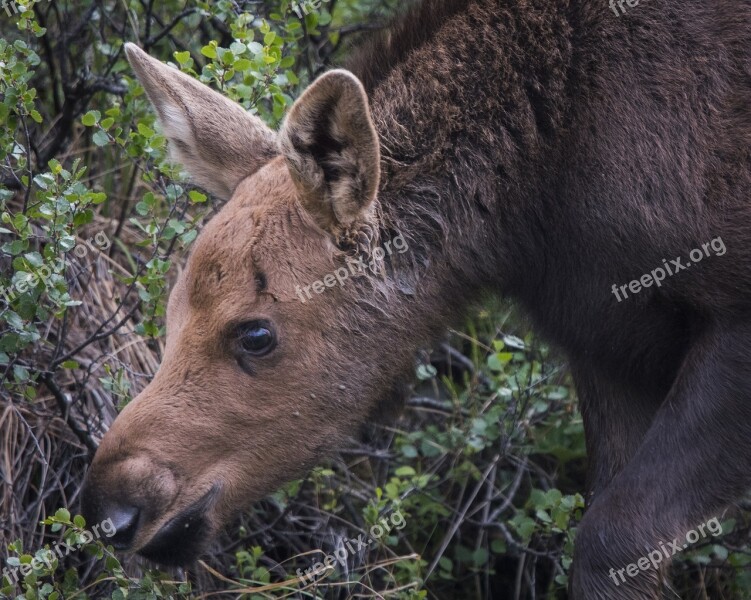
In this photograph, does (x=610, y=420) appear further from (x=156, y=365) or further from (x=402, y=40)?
(x=156, y=365)

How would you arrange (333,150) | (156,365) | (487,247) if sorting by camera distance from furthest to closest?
1. (156,365)
2. (487,247)
3. (333,150)

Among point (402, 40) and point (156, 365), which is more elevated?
point (402, 40)

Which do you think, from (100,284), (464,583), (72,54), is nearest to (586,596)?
(464,583)

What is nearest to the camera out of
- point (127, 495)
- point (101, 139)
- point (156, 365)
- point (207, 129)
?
point (127, 495)

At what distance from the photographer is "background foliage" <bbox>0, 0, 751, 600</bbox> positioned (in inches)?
181

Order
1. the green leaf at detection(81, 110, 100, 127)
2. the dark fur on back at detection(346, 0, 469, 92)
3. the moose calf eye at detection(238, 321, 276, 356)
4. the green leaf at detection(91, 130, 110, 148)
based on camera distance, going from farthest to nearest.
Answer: the green leaf at detection(91, 130, 110, 148)
the green leaf at detection(81, 110, 100, 127)
the dark fur on back at detection(346, 0, 469, 92)
the moose calf eye at detection(238, 321, 276, 356)

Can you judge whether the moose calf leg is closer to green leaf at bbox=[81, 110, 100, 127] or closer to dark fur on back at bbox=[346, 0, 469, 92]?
dark fur on back at bbox=[346, 0, 469, 92]

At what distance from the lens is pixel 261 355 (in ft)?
12.8

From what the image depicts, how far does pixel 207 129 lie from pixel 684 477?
7.56ft

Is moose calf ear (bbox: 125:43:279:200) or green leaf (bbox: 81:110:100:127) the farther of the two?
green leaf (bbox: 81:110:100:127)

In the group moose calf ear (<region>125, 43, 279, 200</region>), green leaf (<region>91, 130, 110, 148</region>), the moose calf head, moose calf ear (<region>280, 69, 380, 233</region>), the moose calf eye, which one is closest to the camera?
moose calf ear (<region>280, 69, 380, 233</region>)

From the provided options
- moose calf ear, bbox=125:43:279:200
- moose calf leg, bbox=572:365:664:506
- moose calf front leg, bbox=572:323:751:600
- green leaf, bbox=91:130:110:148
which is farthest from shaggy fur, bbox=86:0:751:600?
green leaf, bbox=91:130:110:148

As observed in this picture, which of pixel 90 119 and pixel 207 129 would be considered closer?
pixel 207 129

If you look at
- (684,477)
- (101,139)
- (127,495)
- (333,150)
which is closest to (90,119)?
(101,139)
